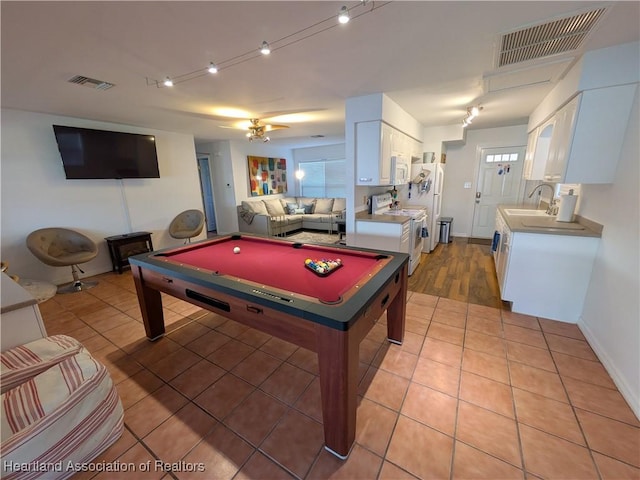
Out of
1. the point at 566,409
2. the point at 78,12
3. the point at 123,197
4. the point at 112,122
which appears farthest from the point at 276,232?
the point at 566,409

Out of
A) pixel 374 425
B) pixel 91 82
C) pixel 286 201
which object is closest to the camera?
pixel 374 425

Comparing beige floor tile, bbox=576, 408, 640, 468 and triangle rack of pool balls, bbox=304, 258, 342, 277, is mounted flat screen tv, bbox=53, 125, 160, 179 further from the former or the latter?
beige floor tile, bbox=576, 408, 640, 468

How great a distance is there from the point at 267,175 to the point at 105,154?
12.4 feet

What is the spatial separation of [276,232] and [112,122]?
359cm

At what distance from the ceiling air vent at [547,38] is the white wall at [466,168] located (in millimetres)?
3620

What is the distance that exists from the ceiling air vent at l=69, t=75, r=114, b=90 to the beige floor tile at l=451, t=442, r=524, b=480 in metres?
4.01

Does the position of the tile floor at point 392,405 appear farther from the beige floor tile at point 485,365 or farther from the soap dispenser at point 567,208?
the soap dispenser at point 567,208

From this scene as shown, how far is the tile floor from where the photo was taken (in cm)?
134

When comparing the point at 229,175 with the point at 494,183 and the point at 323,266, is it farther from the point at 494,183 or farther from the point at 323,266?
the point at 494,183

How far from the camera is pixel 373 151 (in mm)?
3213

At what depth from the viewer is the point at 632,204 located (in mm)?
1883

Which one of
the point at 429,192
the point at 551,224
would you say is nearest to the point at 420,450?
the point at 551,224

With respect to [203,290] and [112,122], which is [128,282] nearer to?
[112,122]

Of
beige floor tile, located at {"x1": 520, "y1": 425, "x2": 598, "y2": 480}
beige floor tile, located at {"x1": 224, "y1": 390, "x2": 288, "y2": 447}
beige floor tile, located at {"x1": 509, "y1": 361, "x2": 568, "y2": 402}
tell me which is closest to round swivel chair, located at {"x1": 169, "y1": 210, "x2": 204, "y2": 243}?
beige floor tile, located at {"x1": 224, "y1": 390, "x2": 288, "y2": 447}
